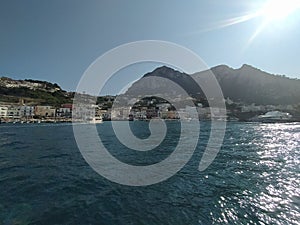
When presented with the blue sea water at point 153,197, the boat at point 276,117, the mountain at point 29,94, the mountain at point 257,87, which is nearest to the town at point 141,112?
the boat at point 276,117

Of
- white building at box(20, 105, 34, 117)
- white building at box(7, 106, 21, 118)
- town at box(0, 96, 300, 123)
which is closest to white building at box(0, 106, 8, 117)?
town at box(0, 96, 300, 123)

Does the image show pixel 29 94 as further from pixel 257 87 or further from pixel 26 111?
pixel 257 87

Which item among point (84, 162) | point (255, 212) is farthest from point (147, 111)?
point (255, 212)

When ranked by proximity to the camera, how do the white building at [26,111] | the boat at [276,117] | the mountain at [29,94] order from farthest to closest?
1. the mountain at [29,94]
2. the boat at [276,117]
3. the white building at [26,111]

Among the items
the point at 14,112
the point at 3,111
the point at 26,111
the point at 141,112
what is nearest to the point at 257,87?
the point at 141,112

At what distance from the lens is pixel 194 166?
1592 cm

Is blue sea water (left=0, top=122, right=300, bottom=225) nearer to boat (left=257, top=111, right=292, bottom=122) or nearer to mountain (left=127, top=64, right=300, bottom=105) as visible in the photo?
boat (left=257, top=111, right=292, bottom=122)

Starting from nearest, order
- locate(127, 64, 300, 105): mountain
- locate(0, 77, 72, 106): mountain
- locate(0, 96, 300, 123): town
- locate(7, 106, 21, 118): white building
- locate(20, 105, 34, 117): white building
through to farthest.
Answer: locate(7, 106, 21, 118): white building, locate(0, 96, 300, 123): town, locate(20, 105, 34, 117): white building, locate(0, 77, 72, 106): mountain, locate(127, 64, 300, 105): mountain

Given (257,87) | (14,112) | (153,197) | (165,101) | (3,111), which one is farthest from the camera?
(257,87)

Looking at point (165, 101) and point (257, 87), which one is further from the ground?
point (257, 87)

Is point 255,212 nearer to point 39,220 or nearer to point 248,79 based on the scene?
point 39,220

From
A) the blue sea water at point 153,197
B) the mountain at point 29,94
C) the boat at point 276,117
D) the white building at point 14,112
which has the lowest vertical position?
the blue sea water at point 153,197

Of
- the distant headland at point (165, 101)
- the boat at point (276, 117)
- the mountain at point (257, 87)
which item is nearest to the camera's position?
the distant headland at point (165, 101)

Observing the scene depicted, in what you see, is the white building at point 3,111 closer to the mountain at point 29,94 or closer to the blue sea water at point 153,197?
the mountain at point 29,94
